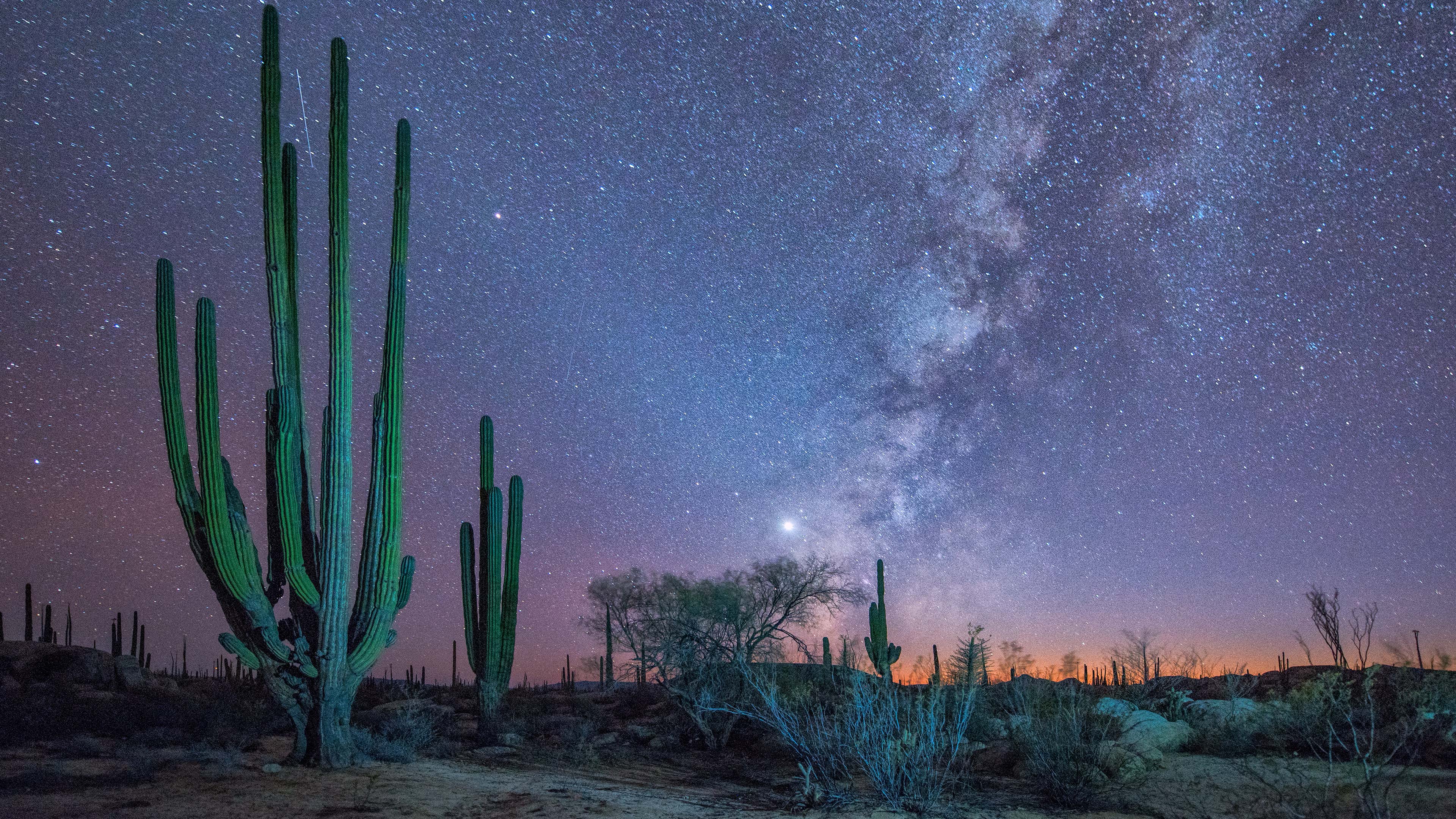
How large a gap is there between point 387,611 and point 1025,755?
998 cm

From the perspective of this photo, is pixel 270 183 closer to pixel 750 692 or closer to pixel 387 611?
pixel 387 611

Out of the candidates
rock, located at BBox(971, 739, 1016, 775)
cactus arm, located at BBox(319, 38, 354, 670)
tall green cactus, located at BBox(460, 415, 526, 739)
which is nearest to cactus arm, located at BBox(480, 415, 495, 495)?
tall green cactus, located at BBox(460, 415, 526, 739)

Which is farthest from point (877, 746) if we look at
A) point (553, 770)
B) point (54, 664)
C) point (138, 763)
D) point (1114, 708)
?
point (54, 664)

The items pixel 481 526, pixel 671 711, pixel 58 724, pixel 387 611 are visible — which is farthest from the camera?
pixel 671 711

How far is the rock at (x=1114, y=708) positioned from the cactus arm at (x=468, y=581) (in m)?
12.5

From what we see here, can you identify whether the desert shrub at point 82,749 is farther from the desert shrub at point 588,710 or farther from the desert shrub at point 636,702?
the desert shrub at point 636,702

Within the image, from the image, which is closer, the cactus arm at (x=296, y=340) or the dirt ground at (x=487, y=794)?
the dirt ground at (x=487, y=794)

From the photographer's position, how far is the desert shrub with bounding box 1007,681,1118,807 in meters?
10.0

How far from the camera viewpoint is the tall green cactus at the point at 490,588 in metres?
16.6

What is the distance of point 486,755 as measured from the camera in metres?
14.1

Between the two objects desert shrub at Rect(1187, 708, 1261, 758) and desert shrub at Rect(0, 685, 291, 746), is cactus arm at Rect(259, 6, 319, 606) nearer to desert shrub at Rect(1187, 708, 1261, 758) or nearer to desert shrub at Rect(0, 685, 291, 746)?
desert shrub at Rect(0, 685, 291, 746)

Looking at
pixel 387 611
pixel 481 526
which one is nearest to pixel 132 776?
pixel 387 611

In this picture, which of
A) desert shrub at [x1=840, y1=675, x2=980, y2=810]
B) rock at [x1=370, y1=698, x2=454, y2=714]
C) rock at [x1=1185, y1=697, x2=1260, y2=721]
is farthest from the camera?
rock at [x1=370, y1=698, x2=454, y2=714]

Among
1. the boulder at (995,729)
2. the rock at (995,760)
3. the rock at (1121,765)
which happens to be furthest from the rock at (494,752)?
the rock at (1121,765)
